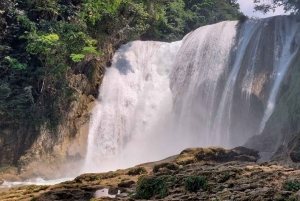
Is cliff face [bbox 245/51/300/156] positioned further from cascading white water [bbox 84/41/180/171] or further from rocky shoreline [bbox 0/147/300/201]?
cascading white water [bbox 84/41/180/171]

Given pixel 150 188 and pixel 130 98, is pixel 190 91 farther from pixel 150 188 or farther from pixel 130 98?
pixel 150 188

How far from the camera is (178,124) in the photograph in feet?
76.7

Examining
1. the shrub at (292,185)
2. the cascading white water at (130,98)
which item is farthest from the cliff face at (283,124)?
the cascading white water at (130,98)

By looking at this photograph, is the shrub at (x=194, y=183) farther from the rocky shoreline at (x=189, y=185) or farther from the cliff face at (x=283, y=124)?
the cliff face at (x=283, y=124)

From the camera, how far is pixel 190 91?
78.0 ft

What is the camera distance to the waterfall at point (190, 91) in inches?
781

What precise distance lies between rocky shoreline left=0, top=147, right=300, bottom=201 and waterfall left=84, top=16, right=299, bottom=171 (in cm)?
742

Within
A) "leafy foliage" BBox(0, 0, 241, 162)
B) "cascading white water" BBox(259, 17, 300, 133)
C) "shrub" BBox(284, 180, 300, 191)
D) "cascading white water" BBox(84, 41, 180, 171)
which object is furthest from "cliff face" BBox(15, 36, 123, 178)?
"shrub" BBox(284, 180, 300, 191)

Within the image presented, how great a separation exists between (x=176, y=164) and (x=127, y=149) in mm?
11676

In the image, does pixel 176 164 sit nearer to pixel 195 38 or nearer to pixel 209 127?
pixel 209 127

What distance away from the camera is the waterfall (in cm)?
Answer: 1983

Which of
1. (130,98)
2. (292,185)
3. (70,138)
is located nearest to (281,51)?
(130,98)

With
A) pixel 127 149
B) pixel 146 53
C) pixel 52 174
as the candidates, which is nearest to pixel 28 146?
pixel 52 174

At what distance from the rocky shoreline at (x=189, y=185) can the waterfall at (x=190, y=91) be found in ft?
24.4
